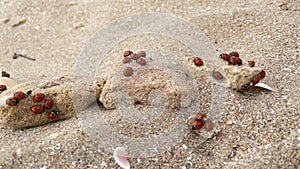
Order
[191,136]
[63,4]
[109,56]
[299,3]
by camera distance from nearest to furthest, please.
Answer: [191,136] < [109,56] < [299,3] < [63,4]

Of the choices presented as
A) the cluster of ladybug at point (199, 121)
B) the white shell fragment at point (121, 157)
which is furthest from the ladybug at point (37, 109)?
the cluster of ladybug at point (199, 121)

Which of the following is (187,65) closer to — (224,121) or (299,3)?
(224,121)

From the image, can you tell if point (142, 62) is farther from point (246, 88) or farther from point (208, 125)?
point (246, 88)

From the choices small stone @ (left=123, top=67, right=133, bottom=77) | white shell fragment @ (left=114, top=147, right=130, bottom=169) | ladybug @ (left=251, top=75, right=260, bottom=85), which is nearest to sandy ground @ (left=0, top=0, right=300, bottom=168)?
white shell fragment @ (left=114, top=147, right=130, bottom=169)

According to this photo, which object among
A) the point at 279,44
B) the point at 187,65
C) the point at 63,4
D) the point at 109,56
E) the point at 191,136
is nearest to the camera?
the point at 191,136

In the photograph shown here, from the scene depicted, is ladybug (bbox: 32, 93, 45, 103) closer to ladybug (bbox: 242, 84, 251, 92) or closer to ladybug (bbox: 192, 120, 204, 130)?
ladybug (bbox: 192, 120, 204, 130)

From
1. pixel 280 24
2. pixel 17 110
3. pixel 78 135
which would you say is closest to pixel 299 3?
pixel 280 24
